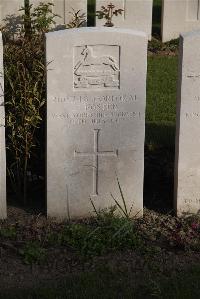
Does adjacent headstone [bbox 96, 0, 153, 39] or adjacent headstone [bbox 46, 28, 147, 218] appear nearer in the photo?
adjacent headstone [bbox 46, 28, 147, 218]

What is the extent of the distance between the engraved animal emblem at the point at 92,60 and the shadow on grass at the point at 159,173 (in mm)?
1346

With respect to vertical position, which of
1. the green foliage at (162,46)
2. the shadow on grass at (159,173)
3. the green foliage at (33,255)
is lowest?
the green foliage at (33,255)

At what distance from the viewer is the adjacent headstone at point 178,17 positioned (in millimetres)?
12199

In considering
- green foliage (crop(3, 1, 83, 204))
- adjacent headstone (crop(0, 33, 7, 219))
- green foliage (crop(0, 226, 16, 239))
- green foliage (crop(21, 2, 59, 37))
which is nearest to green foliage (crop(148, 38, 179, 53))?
green foliage (crop(21, 2, 59, 37))

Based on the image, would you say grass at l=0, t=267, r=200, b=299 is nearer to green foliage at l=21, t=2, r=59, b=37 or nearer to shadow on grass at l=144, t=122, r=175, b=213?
shadow on grass at l=144, t=122, r=175, b=213

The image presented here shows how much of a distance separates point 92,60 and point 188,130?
0.95 meters

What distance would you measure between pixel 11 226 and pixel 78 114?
3.36 feet

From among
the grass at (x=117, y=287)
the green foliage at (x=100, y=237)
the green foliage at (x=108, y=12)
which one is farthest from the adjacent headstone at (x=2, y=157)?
the green foliage at (x=108, y=12)

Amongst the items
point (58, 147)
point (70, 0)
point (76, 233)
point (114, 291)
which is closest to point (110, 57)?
point (58, 147)

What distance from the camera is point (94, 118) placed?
579 centimetres

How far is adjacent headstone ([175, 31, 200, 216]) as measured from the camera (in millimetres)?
5637

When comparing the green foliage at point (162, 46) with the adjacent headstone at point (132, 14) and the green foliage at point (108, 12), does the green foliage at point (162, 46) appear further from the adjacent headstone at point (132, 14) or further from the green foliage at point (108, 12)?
the green foliage at point (108, 12)

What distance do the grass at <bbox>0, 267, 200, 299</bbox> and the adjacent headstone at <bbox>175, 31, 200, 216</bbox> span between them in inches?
37.6

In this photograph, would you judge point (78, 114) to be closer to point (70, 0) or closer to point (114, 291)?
point (114, 291)
